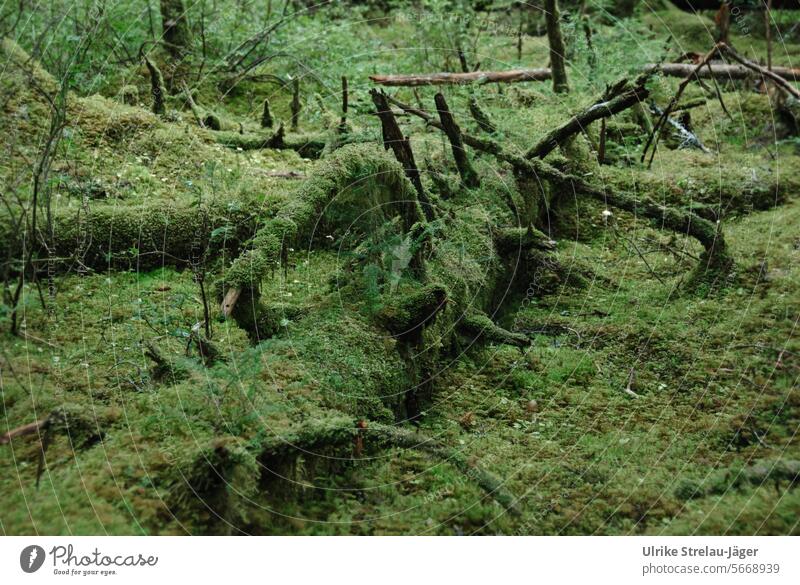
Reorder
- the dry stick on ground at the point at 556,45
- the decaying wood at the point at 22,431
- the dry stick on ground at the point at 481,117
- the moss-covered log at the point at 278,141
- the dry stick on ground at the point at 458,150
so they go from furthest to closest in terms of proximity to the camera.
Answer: the dry stick on ground at the point at 556,45 → the moss-covered log at the point at 278,141 → the dry stick on ground at the point at 481,117 → the dry stick on ground at the point at 458,150 → the decaying wood at the point at 22,431

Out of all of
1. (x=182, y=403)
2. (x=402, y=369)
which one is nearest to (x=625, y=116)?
(x=402, y=369)

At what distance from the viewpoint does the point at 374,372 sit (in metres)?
5.27

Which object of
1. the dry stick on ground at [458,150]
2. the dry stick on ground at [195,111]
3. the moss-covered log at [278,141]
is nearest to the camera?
the dry stick on ground at [458,150]

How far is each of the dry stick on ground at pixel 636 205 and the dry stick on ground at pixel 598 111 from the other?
13.4 inches

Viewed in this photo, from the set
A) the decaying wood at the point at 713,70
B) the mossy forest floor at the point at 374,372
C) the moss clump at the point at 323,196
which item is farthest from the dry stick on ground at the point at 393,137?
the decaying wood at the point at 713,70

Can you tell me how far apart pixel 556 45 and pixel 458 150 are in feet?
11.9

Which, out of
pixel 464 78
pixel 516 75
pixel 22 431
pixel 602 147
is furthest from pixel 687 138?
pixel 22 431

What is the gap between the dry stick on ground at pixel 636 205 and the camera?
7.36 meters

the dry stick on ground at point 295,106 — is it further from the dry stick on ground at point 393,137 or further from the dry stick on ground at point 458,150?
the dry stick on ground at point 393,137

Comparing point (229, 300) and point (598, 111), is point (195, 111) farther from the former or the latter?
point (598, 111)

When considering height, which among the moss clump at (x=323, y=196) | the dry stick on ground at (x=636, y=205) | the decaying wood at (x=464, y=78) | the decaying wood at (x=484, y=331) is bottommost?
the decaying wood at (x=484, y=331)

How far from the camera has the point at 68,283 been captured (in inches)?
251
